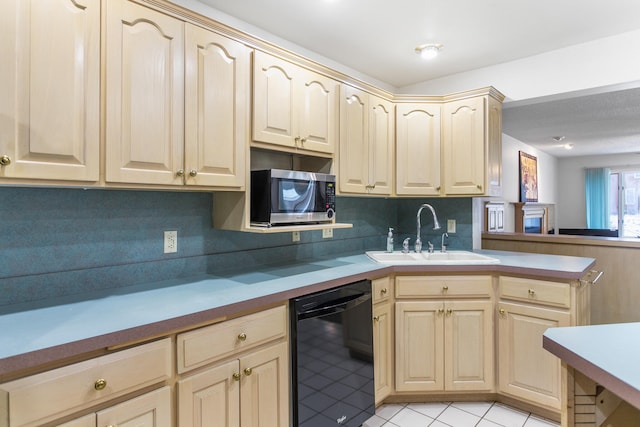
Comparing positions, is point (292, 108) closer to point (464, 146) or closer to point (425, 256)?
point (464, 146)

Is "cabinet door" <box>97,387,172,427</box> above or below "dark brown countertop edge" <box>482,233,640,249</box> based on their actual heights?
below

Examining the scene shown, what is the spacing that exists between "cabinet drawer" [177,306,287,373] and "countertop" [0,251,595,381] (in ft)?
0.16

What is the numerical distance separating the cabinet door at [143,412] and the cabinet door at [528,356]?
2005 mm

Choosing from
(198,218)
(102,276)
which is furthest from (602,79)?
(102,276)

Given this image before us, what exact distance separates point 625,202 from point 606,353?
8.28m

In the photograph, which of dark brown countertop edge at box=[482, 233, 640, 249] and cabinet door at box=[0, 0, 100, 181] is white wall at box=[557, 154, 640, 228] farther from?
cabinet door at box=[0, 0, 100, 181]

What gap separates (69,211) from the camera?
1567mm

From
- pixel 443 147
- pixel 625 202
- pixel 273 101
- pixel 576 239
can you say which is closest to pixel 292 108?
pixel 273 101

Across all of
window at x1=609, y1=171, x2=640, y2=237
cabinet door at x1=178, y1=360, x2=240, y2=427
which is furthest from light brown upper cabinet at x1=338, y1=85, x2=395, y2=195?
window at x1=609, y1=171, x2=640, y2=237

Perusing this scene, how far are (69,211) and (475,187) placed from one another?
255 cm

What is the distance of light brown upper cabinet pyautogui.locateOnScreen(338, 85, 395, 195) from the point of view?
96.8 inches

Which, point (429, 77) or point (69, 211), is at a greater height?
point (429, 77)

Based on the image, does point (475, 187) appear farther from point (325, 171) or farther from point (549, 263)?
point (325, 171)

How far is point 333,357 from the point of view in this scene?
1.87 m
